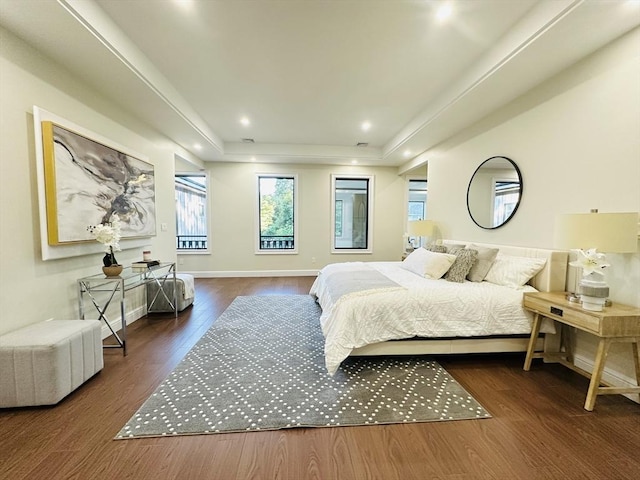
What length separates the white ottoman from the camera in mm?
1729

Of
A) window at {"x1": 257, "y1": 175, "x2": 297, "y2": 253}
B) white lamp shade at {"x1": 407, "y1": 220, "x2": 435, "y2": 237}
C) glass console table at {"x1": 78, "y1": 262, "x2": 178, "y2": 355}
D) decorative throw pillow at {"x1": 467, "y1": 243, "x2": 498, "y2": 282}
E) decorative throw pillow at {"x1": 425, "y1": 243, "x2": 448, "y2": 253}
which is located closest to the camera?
glass console table at {"x1": 78, "y1": 262, "x2": 178, "y2": 355}

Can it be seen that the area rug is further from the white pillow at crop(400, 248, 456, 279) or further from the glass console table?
the white pillow at crop(400, 248, 456, 279)

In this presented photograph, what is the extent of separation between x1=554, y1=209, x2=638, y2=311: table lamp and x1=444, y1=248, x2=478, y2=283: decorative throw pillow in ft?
3.08

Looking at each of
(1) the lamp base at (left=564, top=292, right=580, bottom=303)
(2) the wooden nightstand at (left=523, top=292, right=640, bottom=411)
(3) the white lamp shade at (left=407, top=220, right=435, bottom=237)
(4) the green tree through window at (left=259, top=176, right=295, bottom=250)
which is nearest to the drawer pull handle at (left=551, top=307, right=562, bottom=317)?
(2) the wooden nightstand at (left=523, top=292, right=640, bottom=411)

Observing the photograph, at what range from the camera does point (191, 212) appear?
657 cm

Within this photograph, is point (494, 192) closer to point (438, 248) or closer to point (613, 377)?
point (438, 248)

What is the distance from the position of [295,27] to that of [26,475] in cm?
330

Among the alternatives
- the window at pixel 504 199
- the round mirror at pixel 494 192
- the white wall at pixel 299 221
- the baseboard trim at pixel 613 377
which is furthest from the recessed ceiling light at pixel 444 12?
the white wall at pixel 299 221

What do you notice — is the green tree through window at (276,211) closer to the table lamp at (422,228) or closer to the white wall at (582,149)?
the table lamp at (422,228)

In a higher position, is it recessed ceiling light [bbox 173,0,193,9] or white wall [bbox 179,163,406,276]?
recessed ceiling light [bbox 173,0,193,9]

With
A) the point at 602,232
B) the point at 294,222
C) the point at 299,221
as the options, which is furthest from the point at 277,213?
the point at 602,232

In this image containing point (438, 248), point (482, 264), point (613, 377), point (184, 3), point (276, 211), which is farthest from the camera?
point (276, 211)

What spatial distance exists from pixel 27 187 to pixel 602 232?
424 centimetres

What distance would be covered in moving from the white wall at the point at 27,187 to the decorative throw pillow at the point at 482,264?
4.02 meters
